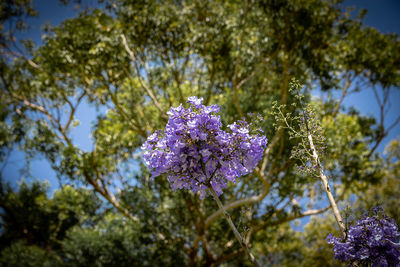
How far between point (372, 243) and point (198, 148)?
1537mm

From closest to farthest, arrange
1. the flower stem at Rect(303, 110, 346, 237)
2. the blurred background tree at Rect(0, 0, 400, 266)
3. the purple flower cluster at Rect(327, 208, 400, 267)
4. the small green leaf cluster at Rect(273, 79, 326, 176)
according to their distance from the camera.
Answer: the purple flower cluster at Rect(327, 208, 400, 267)
the flower stem at Rect(303, 110, 346, 237)
the small green leaf cluster at Rect(273, 79, 326, 176)
the blurred background tree at Rect(0, 0, 400, 266)

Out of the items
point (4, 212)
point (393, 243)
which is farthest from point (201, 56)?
point (4, 212)

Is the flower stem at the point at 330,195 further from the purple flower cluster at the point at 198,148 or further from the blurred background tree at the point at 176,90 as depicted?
the blurred background tree at the point at 176,90

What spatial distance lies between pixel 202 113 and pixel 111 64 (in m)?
7.77

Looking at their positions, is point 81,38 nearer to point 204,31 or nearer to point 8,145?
point 204,31

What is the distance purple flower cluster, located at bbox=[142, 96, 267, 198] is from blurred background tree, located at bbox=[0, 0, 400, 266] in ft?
15.9

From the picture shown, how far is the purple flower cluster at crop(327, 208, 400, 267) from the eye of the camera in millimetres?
1982

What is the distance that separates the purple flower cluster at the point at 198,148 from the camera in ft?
6.82

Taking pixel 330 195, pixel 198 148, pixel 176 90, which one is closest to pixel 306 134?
pixel 330 195

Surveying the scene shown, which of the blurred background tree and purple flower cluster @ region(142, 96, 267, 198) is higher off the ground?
the blurred background tree

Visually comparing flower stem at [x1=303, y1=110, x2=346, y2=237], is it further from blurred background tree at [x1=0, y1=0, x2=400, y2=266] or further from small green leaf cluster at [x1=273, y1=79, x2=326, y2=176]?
blurred background tree at [x1=0, y1=0, x2=400, y2=266]

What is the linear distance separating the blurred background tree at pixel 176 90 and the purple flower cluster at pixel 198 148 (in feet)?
15.9

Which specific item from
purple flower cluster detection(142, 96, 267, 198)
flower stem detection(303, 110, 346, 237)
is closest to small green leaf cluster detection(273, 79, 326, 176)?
flower stem detection(303, 110, 346, 237)

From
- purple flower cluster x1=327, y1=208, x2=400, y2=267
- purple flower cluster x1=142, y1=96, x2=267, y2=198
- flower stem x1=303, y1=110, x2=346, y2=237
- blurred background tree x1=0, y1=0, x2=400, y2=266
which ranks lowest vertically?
purple flower cluster x1=327, y1=208, x2=400, y2=267
